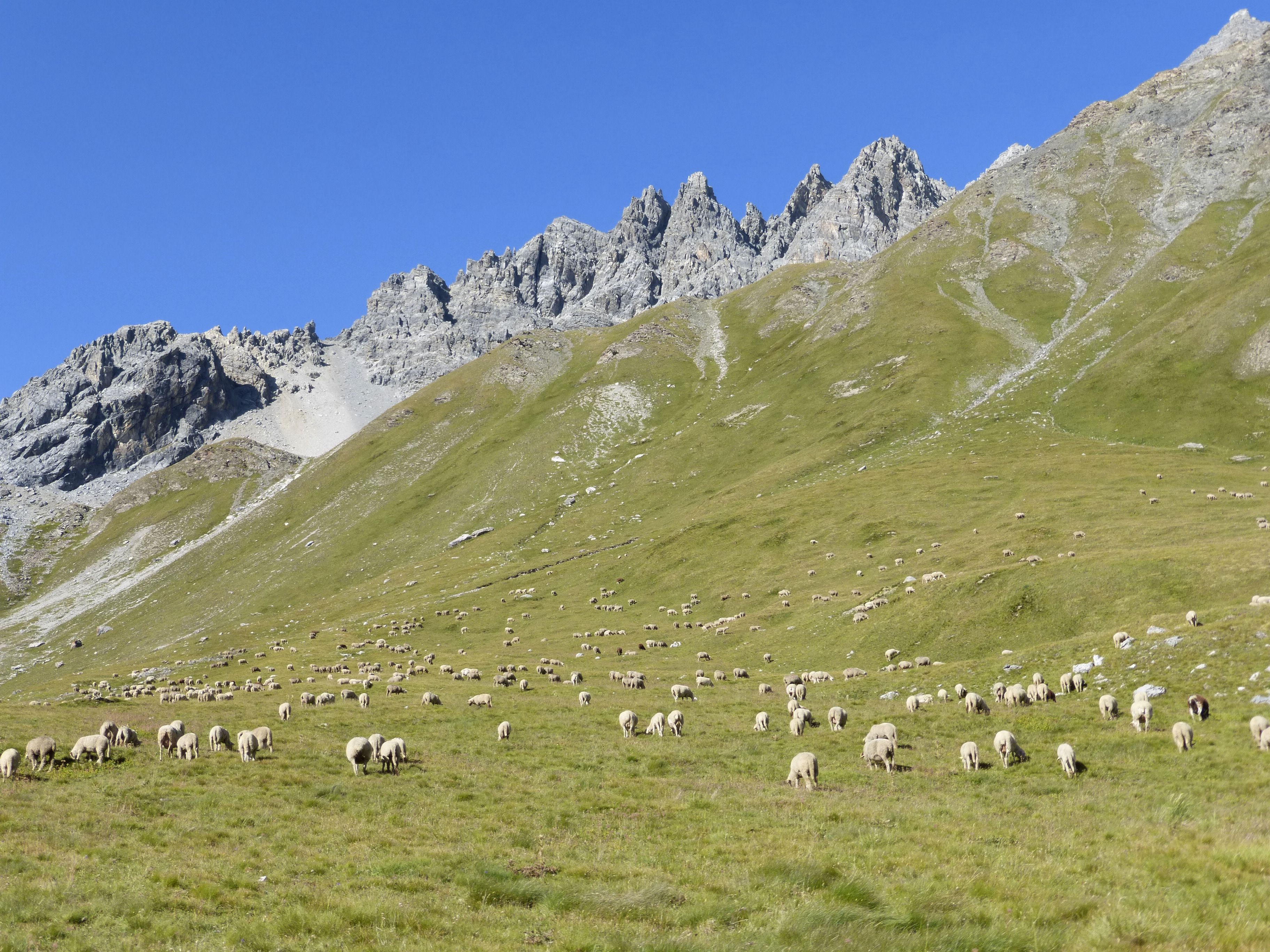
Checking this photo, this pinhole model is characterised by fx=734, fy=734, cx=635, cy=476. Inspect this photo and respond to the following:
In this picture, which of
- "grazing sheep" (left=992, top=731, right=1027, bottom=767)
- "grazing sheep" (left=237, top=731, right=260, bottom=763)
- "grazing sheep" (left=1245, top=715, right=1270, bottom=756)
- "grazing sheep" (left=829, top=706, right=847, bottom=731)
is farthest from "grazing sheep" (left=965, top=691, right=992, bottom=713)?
"grazing sheep" (left=237, top=731, right=260, bottom=763)

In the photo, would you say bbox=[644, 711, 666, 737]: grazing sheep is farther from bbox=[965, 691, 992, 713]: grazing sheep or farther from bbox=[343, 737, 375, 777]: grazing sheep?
bbox=[965, 691, 992, 713]: grazing sheep

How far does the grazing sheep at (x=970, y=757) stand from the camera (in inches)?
958

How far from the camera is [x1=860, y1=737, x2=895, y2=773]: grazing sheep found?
2478 centimetres

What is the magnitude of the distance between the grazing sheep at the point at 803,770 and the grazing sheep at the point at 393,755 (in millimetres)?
13769

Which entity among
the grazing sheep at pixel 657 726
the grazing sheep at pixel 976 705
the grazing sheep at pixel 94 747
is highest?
the grazing sheep at pixel 94 747

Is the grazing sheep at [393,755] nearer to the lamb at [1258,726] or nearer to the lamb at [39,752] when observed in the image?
the lamb at [39,752]

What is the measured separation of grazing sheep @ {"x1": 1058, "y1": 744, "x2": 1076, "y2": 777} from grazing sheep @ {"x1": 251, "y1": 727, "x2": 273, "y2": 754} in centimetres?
2904

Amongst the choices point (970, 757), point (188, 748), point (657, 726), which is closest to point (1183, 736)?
point (970, 757)

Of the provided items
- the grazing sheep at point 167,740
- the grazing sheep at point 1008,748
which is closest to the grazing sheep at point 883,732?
the grazing sheep at point 1008,748

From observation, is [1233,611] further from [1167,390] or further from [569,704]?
[1167,390]

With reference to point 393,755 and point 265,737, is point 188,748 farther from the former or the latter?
point 393,755

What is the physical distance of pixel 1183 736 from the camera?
2327cm

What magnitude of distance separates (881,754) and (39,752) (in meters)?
29.1

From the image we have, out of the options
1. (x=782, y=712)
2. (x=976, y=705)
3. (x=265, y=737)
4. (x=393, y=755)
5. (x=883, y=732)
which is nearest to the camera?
(x=883, y=732)
